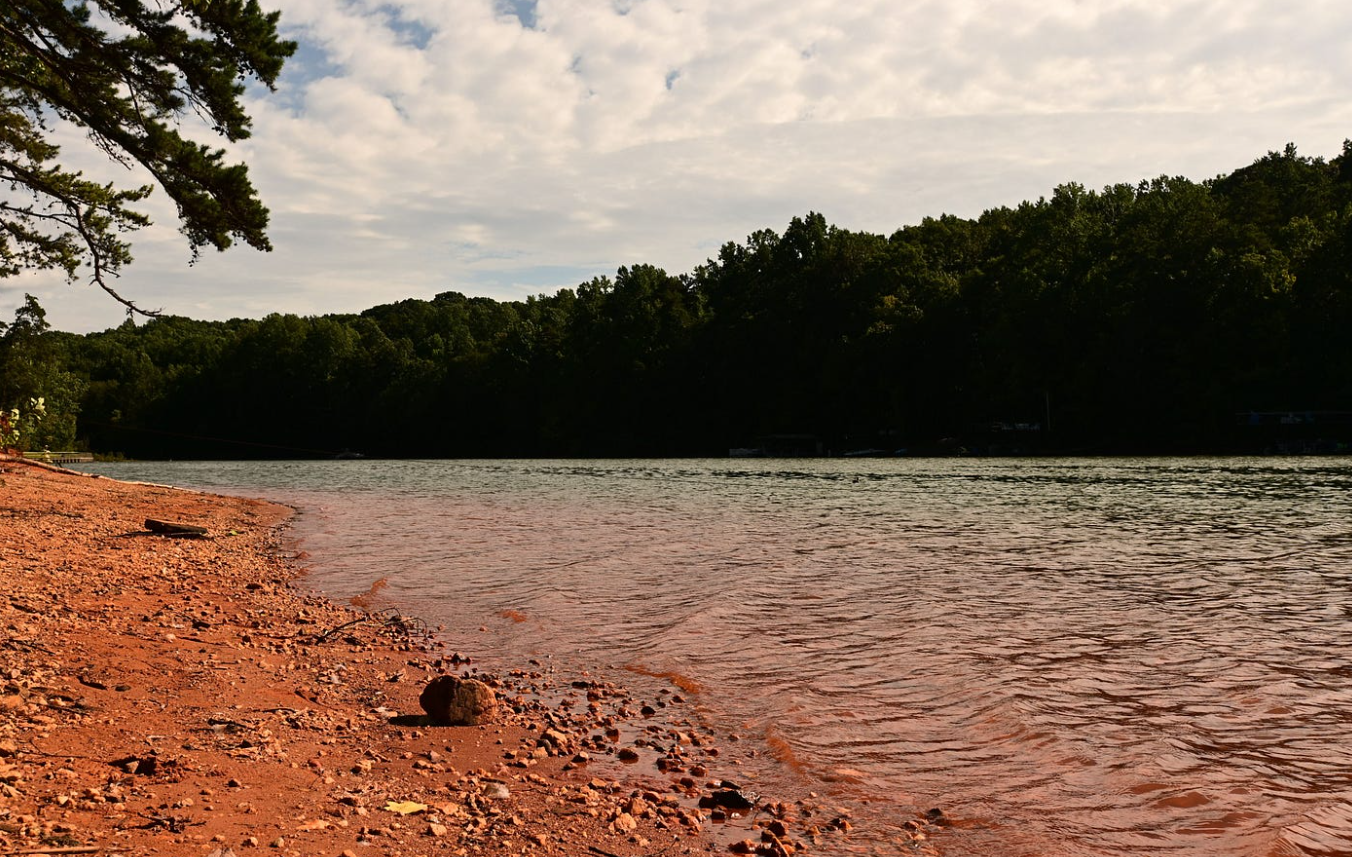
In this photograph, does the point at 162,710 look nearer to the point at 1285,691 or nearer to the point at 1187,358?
the point at 1285,691

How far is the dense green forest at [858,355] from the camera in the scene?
7750cm

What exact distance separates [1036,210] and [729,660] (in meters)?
104

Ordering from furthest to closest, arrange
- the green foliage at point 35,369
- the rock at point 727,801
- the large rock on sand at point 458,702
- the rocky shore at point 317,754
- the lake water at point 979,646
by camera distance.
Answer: the green foliage at point 35,369
the large rock on sand at point 458,702
the lake water at point 979,646
the rock at point 727,801
the rocky shore at point 317,754

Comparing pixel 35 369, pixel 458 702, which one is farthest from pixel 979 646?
pixel 35 369

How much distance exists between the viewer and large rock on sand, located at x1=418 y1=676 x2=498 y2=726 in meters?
7.33

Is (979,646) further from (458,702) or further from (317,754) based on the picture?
(317,754)

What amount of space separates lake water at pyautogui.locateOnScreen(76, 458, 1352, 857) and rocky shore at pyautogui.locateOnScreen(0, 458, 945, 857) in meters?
0.69

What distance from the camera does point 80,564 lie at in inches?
551

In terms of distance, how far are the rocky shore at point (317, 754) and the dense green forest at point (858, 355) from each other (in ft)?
223

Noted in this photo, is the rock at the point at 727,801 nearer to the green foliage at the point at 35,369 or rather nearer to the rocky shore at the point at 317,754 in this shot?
the rocky shore at the point at 317,754

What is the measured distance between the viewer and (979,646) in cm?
1048

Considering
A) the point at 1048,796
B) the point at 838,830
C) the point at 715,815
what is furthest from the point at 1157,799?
the point at 715,815

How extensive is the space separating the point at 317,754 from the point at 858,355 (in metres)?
102

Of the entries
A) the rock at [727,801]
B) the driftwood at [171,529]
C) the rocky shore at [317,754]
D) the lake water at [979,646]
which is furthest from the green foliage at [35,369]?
the rock at [727,801]
